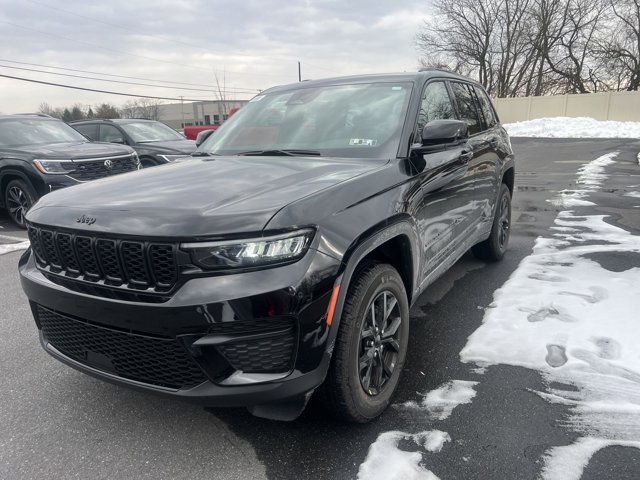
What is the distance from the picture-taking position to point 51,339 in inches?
102

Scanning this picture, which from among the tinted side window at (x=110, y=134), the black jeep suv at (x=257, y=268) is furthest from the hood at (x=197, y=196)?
the tinted side window at (x=110, y=134)

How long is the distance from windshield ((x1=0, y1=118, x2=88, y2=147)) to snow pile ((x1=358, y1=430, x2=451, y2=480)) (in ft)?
27.1

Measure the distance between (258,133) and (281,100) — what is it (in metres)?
0.43

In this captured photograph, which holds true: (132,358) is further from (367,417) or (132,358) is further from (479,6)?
(479,6)

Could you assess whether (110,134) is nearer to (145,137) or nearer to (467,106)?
(145,137)

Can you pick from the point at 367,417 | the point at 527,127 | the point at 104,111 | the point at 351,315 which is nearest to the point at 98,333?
the point at 351,315

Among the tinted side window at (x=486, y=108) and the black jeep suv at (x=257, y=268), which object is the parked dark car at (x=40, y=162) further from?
the tinted side window at (x=486, y=108)

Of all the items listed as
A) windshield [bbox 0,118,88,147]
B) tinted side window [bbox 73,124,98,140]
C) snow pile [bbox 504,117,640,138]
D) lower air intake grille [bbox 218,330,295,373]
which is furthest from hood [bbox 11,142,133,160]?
snow pile [bbox 504,117,640,138]

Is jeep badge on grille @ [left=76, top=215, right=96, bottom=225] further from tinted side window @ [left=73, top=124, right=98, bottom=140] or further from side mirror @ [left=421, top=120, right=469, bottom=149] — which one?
tinted side window @ [left=73, top=124, right=98, bottom=140]

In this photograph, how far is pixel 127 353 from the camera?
220cm

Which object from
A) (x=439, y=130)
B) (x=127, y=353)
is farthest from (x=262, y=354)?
(x=439, y=130)

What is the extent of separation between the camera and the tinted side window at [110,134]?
1105cm

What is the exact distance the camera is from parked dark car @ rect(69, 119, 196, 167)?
10297mm

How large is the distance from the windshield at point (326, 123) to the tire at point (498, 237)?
2.23 metres
